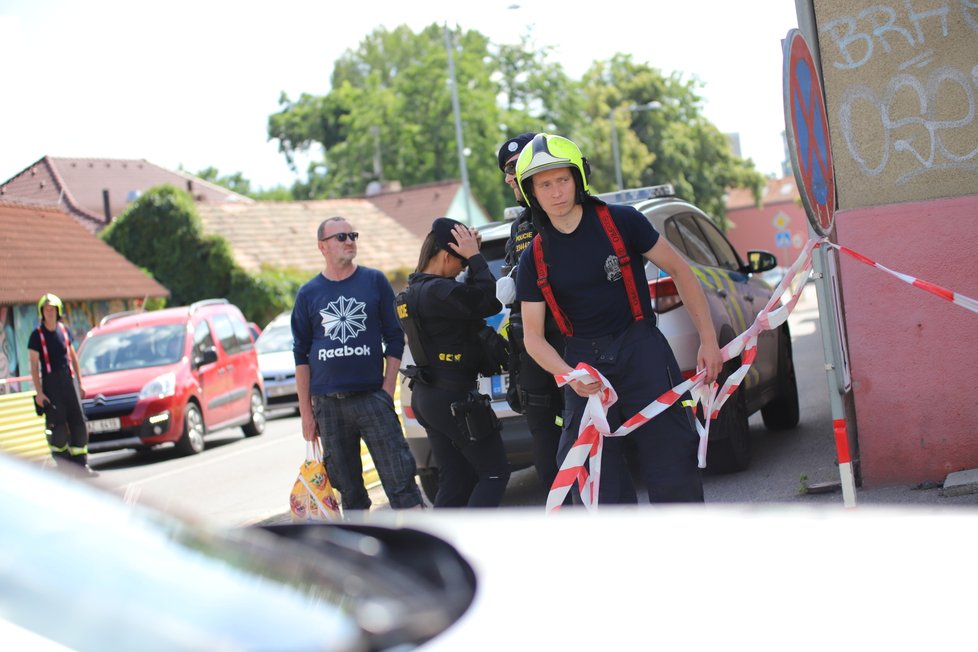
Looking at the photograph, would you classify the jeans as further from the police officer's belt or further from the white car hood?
the white car hood

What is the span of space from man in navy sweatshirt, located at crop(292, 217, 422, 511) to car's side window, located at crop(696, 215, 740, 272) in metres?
3.04

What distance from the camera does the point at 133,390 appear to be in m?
16.0

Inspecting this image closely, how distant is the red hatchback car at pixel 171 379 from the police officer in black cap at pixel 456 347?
412 inches

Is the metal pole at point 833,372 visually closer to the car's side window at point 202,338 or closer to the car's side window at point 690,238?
the car's side window at point 690,238

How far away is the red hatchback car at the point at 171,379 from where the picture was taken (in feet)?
52.0

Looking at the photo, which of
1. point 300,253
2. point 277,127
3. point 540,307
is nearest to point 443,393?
point 540,307

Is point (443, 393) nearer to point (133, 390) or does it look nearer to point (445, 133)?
point (133, 390)

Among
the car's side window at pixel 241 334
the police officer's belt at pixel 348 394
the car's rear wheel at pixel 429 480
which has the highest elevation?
the police officer's belt at pixel 348 394

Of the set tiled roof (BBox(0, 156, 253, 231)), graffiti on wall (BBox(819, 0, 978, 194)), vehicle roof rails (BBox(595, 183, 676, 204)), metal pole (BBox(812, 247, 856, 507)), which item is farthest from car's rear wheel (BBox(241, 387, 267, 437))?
tiled roof (BBox(0, 156, 253, 231))

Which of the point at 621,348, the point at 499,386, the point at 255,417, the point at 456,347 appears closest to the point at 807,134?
the point at 621,348

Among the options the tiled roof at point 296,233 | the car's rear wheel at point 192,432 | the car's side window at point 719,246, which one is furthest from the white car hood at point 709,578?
the tiled roof at point 296,233

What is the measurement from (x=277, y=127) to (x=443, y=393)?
258 ft

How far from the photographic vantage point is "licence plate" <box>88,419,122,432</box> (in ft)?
51.9

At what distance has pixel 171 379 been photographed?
52.9 ft
